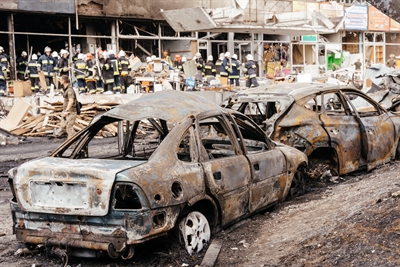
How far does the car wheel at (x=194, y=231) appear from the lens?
5688 millimetres

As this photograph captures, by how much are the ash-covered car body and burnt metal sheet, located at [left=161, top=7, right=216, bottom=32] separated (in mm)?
17587

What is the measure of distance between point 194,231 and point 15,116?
48.2 feet

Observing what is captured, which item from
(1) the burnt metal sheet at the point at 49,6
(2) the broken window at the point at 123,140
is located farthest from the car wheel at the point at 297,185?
(1) the burnt metal sheet at the point at 49,6

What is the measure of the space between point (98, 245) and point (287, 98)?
4.59 meters

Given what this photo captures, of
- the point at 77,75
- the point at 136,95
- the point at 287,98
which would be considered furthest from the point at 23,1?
the point at 287,98

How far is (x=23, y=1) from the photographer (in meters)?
26.7

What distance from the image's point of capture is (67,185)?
213 inches

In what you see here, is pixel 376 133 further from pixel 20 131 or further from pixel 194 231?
pixel 20 131

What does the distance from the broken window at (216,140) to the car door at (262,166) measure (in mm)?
219

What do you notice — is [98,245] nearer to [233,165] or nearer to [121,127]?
[233,165]

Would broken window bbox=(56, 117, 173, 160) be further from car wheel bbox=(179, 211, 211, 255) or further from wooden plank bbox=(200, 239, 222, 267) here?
wooden plank bbox=(200, 239, 222, 267)

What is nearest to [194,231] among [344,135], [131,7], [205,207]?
[205,207]

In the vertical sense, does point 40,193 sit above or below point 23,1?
below

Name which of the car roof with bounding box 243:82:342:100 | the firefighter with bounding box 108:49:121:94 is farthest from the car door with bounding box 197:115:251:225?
the firefighter with bounding box 108:49:121:94
